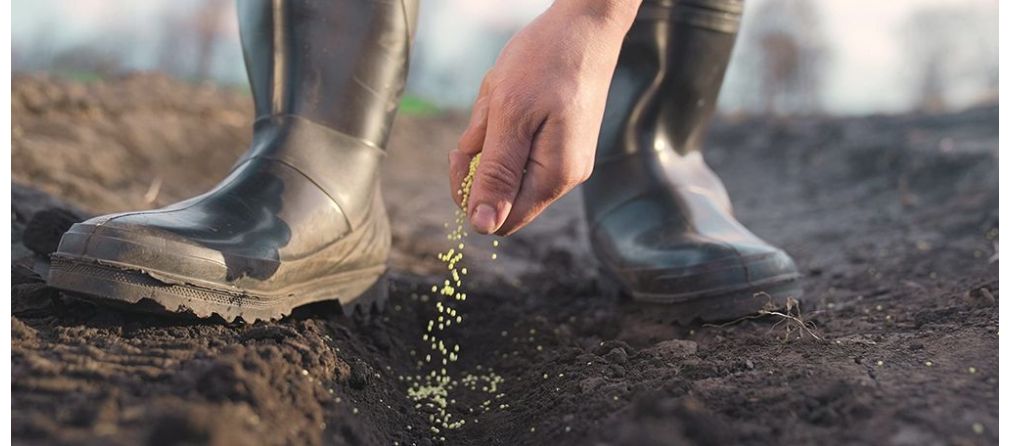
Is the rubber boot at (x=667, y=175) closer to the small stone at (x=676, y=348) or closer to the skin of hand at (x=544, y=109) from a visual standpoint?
the small stone at (x=676, y=348)

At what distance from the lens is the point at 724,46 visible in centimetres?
209

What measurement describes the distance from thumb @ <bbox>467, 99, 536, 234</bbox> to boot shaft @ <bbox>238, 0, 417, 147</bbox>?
59 cm

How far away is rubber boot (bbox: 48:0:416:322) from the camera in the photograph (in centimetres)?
148

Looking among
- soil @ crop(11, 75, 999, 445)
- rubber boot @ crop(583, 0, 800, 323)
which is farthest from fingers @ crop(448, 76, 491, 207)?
rubber boot @ crop(583, 0, 800, 323)

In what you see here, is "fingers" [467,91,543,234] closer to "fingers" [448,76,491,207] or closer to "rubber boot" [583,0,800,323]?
"fingers" [448,76,491,207]

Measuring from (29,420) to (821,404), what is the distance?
1.05m

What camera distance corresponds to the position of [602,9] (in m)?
1.33

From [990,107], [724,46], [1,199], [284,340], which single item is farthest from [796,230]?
[990,107]

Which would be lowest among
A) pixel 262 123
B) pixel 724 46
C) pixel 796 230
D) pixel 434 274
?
pixel 434 274

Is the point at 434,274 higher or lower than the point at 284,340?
lower

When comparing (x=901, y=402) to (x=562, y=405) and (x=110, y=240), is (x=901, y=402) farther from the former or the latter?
(x=110, y=240)

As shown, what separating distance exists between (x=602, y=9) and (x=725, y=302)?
0.81 metres

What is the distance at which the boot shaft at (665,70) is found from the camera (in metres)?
2.01

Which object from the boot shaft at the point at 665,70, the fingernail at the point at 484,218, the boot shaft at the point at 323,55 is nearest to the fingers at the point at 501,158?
the fingernail at the point at 484,218
